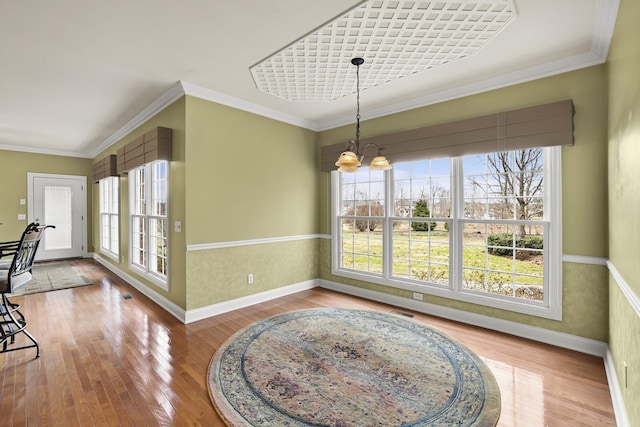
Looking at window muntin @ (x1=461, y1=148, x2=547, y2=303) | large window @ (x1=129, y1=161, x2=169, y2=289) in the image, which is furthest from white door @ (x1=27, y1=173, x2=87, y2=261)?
window muntin @ (x1=461, y1=148, x2=547, y2=303)

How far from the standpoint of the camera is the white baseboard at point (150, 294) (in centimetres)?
352

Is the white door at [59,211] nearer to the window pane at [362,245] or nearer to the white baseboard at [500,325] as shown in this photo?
the window pane at [362,245]

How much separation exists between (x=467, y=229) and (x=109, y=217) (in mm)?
6956

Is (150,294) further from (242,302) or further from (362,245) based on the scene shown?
(362,245)

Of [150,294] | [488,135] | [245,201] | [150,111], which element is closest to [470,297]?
[488,135]

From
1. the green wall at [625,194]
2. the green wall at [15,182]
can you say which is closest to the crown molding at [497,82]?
the green wall at [625,194]

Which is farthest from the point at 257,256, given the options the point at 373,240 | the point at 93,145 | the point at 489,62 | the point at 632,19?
the point at 93,145

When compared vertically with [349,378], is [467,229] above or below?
above

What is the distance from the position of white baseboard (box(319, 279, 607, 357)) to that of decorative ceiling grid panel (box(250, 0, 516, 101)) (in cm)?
274

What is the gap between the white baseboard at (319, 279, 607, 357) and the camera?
8.84 ft

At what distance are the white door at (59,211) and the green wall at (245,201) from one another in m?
5.78

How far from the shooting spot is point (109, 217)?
20.8 feet

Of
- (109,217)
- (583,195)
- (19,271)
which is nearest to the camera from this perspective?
(19,271)

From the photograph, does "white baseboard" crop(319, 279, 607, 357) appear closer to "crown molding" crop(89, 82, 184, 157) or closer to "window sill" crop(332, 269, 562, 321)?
"window sill" crop(332, 269, 562, 321)
